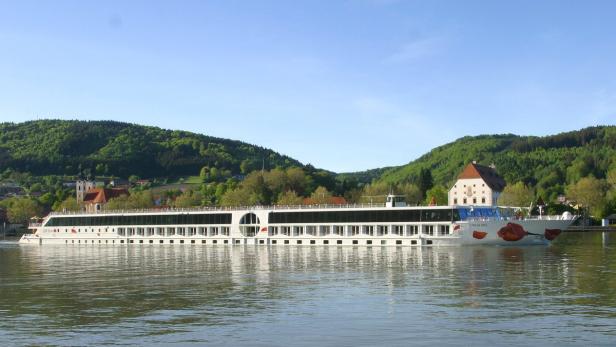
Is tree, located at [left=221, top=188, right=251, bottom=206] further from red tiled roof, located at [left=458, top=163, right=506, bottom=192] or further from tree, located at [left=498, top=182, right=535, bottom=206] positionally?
red tiled roof, located at [left=458, top=163, right=506, bottom=192]

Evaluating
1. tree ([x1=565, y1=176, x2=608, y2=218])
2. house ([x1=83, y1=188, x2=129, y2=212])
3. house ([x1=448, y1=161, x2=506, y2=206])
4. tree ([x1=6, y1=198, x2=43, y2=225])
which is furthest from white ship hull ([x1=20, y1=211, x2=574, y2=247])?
tree ([x1=565, y1=176, x2=608, y2=218])

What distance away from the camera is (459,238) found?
231 feet

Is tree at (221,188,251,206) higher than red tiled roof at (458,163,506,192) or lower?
lower

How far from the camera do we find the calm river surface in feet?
74.5

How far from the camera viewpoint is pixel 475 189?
525ft

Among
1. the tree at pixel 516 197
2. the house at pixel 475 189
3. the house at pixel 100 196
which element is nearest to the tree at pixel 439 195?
the house at pixel 475 189

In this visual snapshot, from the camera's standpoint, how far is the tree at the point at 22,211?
181m

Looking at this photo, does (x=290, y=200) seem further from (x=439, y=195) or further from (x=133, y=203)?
(x=133, y=203)

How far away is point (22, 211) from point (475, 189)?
11453 centimetres

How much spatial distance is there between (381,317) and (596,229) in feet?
393

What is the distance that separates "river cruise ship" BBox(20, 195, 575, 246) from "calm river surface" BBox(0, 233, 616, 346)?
1816 centimetres

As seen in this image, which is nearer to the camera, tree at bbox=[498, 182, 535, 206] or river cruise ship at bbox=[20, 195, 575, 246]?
river cruise ship at bbox=[20, 195, 575, 246]

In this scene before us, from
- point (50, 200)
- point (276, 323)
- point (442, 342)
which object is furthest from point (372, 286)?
point (50, 200)

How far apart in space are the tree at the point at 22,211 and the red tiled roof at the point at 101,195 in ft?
41.7
